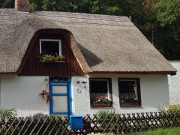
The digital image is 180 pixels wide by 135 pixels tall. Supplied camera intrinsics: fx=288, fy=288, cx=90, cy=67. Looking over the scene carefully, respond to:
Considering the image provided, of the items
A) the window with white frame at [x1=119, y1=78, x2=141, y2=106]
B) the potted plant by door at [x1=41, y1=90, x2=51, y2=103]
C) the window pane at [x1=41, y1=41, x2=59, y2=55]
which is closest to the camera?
the potted plant by door at [x1=41, y1=90, x2=51, y2=103]

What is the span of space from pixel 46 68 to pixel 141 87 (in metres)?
5.38

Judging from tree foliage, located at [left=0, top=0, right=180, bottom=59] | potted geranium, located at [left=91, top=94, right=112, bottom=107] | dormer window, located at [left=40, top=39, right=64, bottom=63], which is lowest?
potted geranium, located at [left=91, top=94, right=112, bottom=107]

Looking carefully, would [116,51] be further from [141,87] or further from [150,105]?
[150,105]

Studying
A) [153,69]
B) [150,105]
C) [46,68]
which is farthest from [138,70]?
[46,68]

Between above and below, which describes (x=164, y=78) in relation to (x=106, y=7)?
below

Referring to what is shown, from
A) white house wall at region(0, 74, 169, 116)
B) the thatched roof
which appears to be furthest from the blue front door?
the thatched roof

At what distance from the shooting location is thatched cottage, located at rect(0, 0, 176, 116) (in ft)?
44.9

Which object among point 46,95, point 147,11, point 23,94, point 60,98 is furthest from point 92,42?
point 147,11

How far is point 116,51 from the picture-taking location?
1638cm

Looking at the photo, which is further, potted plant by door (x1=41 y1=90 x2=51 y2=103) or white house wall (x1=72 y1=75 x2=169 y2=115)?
white house wall (x1=72 y1=75 x2=169 y2=115)

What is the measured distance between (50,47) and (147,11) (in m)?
19.1

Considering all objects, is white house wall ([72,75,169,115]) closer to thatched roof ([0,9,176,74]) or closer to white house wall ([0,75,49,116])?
thatched roof ([0,9,176,74])

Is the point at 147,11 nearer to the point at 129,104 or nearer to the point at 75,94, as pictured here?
the point at 129,104

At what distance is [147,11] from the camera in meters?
31.6
